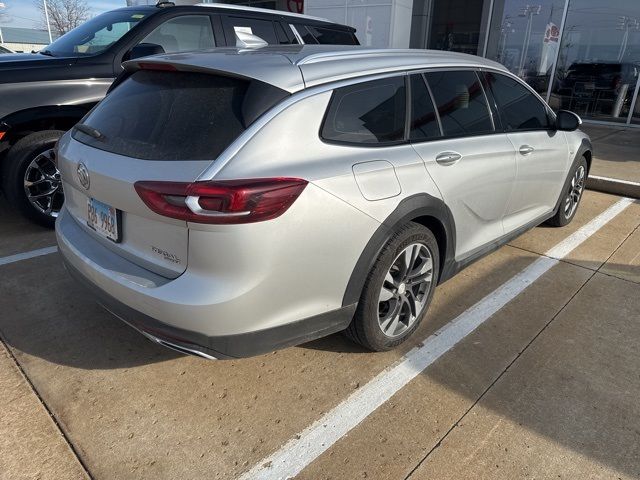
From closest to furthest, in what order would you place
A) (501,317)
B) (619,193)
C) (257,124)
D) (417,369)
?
1. (257,124)
2. (417,369)
3. (501,317)
4. (619,193)

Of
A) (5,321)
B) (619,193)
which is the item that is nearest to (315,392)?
(5,321)

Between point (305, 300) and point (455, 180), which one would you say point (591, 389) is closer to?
point (455, 180)

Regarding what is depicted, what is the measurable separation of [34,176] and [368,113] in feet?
10.7

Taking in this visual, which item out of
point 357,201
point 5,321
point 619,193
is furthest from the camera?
point 619,193

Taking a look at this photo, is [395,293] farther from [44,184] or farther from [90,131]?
[44,184]

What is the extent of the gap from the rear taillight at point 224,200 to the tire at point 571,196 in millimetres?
3523

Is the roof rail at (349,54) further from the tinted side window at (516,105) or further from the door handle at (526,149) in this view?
the door handle at (526,149)

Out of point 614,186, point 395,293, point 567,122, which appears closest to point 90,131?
point 395,293

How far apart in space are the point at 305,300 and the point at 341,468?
74 centimetres

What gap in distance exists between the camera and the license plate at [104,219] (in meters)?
2.31

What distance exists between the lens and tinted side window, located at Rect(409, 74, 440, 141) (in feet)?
9.07

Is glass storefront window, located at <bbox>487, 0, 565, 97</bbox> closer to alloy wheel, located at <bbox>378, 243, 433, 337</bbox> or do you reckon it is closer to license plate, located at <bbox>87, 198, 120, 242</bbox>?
alloy wheel, located at <bbox>378, 243, 433, 337</bbox>

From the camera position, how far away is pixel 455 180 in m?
2.90

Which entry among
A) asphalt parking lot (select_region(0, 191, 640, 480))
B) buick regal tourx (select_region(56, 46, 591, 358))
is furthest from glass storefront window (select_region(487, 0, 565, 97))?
buick regal tourx (select_region(56, 46, 591, 358))
